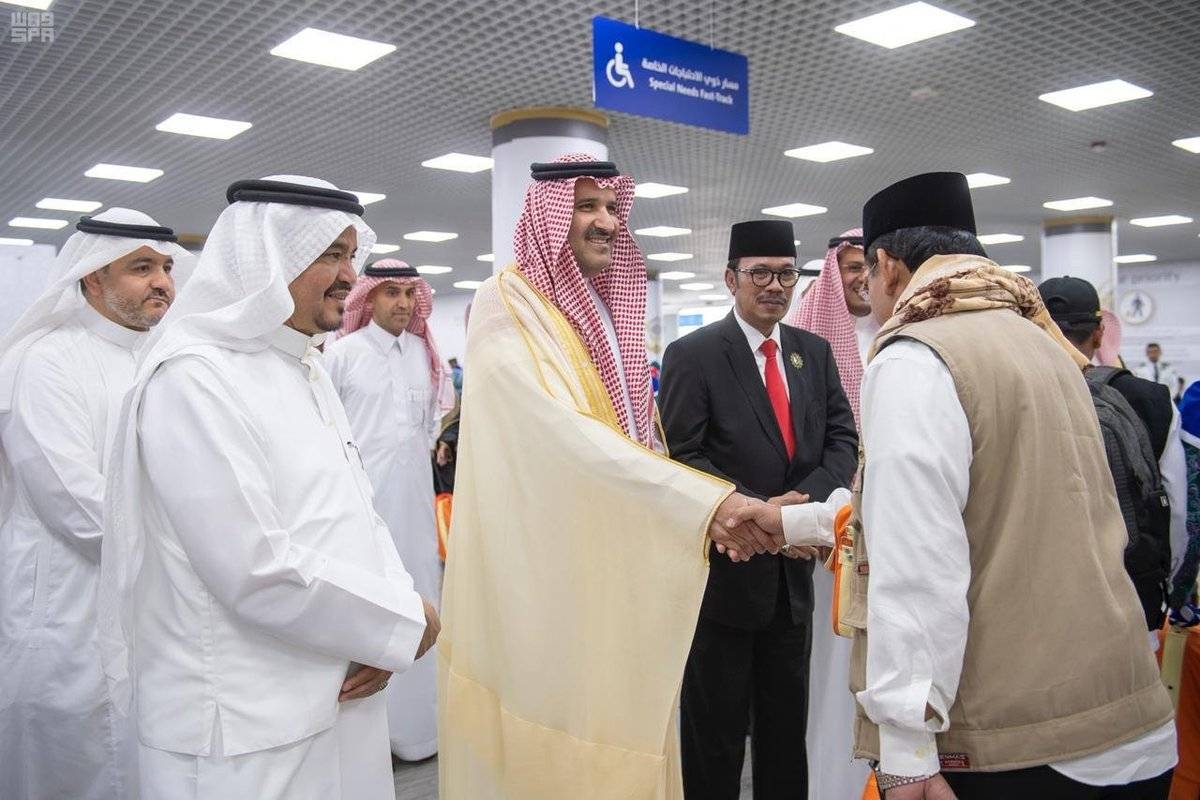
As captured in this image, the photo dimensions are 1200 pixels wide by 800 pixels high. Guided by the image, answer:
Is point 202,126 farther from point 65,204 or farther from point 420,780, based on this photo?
point 420,780

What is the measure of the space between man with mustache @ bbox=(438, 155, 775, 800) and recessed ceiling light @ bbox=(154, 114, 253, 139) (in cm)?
678

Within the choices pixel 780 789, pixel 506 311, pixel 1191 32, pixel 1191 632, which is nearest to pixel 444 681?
pixel 506 311

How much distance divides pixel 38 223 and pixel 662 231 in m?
9.05

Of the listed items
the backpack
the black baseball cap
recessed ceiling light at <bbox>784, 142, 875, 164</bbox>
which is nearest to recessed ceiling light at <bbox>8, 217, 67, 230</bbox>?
recessed ceiling light at <bbox>784, 142, 875, 164</bbox>

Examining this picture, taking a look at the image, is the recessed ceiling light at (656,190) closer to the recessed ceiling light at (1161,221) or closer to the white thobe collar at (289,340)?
the recessed ceiling light at (1161,221)

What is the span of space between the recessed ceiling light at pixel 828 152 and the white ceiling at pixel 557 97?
0.25 m

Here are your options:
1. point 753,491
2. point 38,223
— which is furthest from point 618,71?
point 38,223

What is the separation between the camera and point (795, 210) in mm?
13180

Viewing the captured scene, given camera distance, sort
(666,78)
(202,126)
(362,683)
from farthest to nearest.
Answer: (202,126) < (666,78) < (362,683)

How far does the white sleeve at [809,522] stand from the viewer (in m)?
1.92

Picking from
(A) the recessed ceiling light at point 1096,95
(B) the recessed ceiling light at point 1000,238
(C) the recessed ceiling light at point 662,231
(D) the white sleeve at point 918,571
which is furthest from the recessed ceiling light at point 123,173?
(B) the recessed ceiling light at point 1000,238

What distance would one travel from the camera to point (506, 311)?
2.17 meters

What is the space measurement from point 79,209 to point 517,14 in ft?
27.4

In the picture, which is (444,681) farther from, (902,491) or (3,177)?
(3,177)
